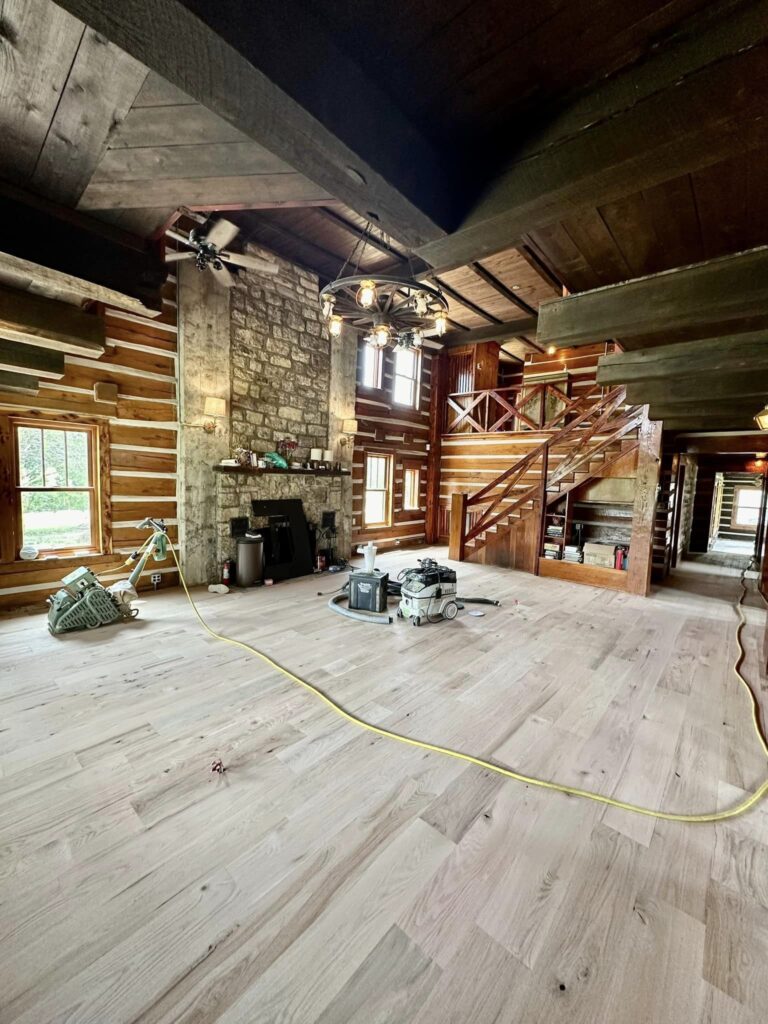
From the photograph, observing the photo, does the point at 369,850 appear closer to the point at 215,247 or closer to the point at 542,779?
the point at 542,779

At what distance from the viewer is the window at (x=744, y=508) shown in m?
13.2

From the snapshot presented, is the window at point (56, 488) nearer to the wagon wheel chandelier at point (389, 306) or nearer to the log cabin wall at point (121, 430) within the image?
the log cabin wall at point (121, 430)

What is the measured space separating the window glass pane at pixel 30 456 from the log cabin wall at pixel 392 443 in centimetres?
445

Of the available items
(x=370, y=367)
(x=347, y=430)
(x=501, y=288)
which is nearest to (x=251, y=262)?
(x=347, y=430)

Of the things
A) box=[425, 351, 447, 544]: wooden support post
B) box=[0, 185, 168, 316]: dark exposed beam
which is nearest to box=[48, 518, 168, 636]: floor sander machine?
box=[0, 185, 168, 316]: dark exposed beam

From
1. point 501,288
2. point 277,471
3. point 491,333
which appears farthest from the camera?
point 491,333

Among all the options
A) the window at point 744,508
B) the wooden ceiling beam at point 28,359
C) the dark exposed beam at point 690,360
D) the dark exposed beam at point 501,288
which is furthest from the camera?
the window at point 744,508

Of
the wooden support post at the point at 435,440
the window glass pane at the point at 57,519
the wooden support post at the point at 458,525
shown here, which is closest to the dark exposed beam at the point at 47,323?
the window glass pane at the point at 57,519

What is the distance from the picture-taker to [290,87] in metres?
0.89

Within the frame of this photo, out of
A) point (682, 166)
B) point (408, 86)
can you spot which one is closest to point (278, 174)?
point (408, 86)

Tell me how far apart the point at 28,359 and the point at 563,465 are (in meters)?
6.63

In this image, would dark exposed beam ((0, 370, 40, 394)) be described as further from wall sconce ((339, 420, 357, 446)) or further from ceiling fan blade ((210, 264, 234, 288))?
wall sconce ((339, 420, 357, 446))

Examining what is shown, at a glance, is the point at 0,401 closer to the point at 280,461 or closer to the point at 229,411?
the point at 229,411

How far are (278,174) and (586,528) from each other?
6766 mm
